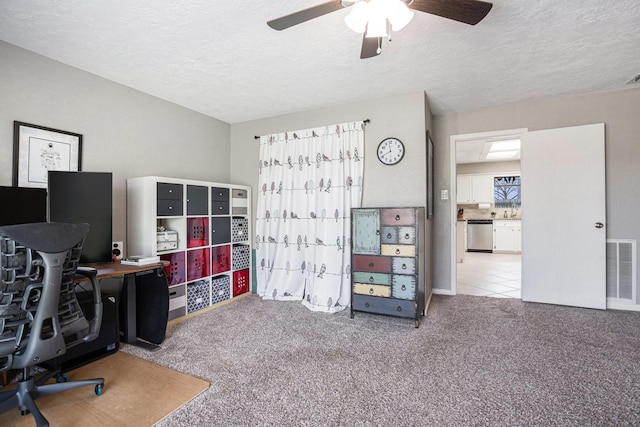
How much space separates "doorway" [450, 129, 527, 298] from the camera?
12.8 ft

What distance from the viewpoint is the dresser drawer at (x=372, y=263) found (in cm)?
286

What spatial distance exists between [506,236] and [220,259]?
23.4 feet

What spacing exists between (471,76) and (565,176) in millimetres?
1687

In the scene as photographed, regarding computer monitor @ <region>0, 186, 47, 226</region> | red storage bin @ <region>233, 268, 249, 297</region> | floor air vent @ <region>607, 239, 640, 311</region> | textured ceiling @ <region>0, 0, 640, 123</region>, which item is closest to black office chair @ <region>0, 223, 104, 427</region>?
computer monitor @ <region>0, 186, 47, 226</region>

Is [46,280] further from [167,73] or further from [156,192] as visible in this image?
[167,73]

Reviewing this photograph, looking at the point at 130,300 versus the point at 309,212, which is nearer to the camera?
the point at 130,300

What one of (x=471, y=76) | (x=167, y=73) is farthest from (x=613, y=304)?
(x=167, y=73)

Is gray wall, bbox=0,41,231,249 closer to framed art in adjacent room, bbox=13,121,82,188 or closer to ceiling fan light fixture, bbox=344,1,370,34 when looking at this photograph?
framed art in adjacent room, bbox=13,121,82,188

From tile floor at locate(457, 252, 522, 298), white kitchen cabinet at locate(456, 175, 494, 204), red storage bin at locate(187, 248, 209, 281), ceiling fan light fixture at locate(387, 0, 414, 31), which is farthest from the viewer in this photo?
white kitchen cabinet at locate(456, 175, 494, 204)

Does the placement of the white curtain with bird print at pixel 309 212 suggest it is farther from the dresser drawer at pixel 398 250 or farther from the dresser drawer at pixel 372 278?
the dresser drawer at pixel 398 250

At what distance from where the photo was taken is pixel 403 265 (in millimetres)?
2787

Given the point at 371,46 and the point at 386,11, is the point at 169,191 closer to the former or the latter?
the point at 371,46

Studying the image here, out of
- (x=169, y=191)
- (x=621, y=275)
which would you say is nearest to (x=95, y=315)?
(x=169, y=191)

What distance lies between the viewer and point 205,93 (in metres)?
3.16
